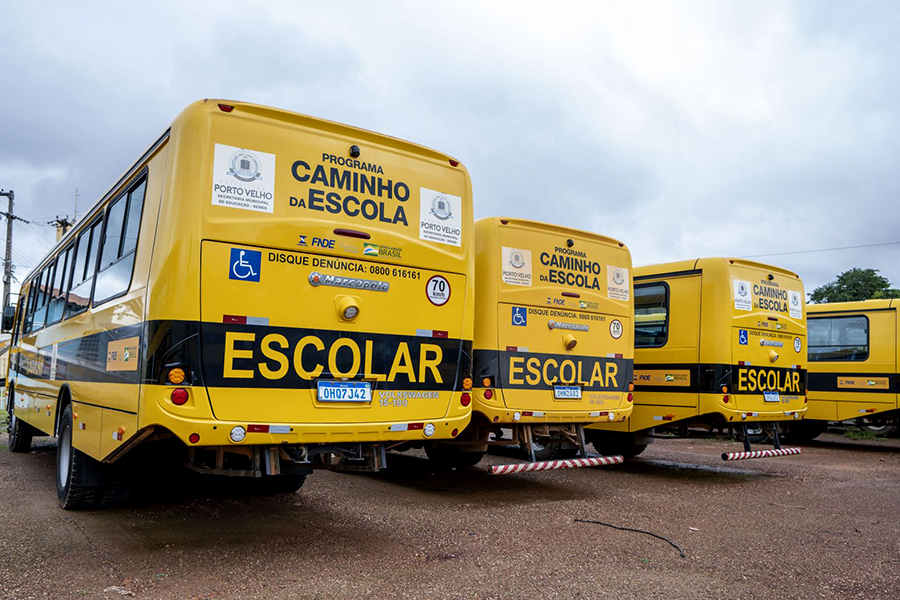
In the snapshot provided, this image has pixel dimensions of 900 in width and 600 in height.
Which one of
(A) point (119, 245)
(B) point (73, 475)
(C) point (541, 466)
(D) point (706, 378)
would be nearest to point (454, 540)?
(C) point (541, 466)

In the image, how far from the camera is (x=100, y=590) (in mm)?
4500

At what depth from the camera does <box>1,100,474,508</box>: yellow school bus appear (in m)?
4.92

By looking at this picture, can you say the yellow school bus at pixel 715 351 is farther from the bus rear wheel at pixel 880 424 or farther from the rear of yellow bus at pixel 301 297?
the bus rear wheel at pixel 880 424

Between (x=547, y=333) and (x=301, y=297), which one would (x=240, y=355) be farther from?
(x=547, y=333)

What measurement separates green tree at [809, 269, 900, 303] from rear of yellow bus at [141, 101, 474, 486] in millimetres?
33757

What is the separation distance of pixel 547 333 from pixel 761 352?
3.72m

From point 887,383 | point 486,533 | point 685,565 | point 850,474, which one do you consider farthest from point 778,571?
point 887,383

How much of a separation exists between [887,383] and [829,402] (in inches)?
42.6

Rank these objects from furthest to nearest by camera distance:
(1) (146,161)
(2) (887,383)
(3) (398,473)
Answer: (2) (887,383) < (3) (398,473) < (1) (146,161)

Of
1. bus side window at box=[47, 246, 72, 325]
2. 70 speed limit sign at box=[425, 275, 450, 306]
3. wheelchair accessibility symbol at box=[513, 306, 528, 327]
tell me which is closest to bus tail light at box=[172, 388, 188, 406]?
70 speed limit sign at box=[425, 275, 450, 306]

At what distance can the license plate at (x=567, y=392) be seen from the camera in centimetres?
816

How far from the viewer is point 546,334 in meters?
8.16

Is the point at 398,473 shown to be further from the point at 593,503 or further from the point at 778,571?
the point at 778,571

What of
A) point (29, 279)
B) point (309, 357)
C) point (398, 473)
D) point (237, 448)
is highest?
point (29, 279)
